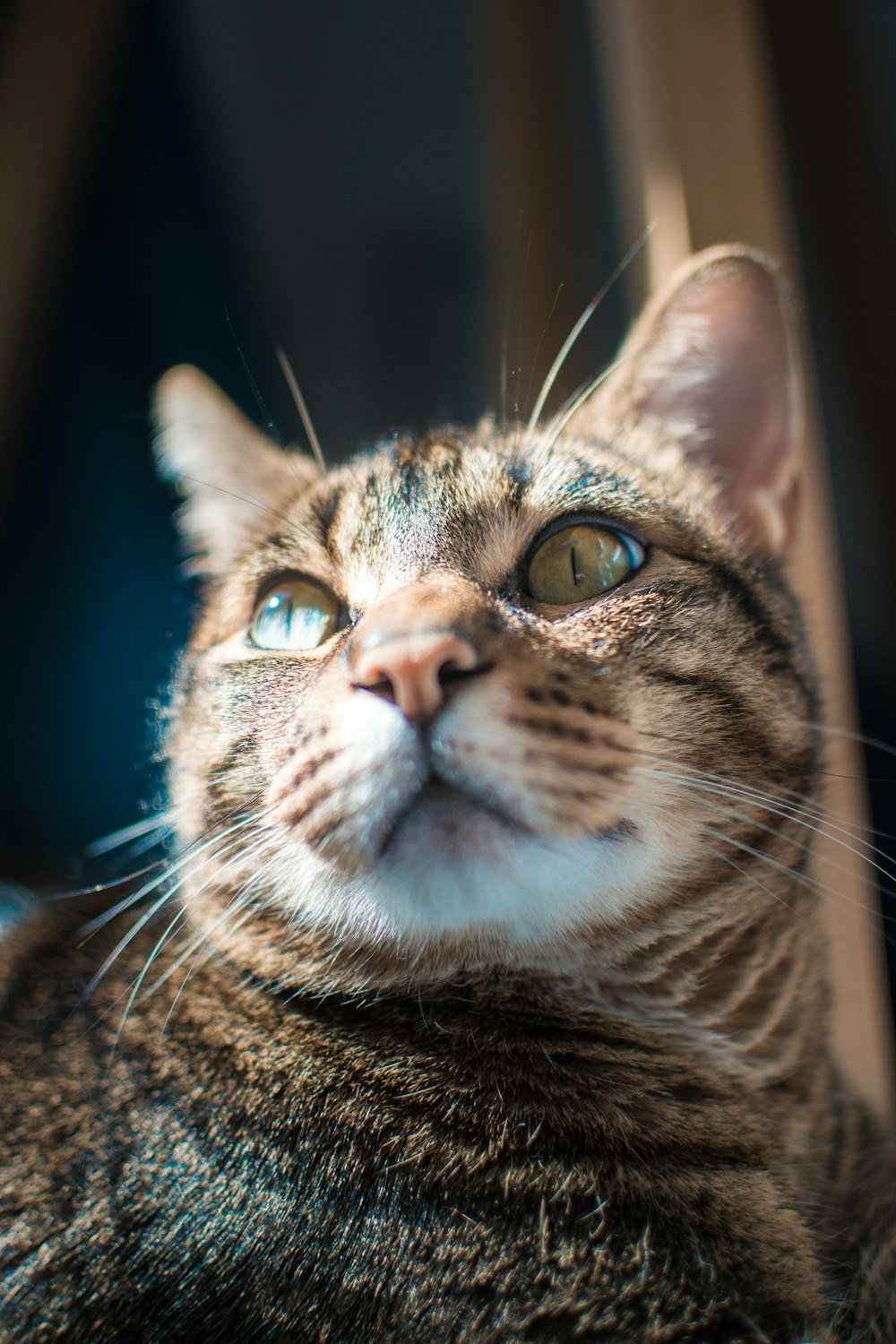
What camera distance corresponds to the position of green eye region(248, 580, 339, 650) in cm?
69

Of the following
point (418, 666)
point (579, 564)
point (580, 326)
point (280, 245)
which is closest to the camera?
point (418, 666)

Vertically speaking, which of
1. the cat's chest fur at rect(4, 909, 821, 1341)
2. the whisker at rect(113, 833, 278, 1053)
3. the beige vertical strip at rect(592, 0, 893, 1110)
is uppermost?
the beige vertical strip at rect(592, 0, 893, 1110)

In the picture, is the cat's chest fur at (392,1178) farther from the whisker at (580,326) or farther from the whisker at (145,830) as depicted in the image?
the whisker at (580,326)

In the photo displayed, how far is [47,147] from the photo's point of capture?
944 mm

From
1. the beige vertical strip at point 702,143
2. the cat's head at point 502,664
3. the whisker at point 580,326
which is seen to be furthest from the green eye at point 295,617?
the beige vertical strip at point 702,143

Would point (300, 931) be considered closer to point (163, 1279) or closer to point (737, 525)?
point (163, 1279)

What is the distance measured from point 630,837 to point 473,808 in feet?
0.38

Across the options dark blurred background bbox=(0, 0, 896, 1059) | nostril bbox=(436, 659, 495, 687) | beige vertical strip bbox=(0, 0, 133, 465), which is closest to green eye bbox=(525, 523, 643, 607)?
nostril bbox=(436, 659, 495, 687)

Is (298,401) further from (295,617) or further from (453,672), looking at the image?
(453,672)

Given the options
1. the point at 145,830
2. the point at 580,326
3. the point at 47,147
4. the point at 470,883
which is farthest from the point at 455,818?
the point at 47,147

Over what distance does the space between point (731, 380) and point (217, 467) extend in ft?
1.65

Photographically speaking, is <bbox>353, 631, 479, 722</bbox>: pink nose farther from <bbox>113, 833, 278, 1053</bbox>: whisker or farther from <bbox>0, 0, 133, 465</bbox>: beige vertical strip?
<bbox>0, 0, 133, 465</bbox>: beige vertical strip

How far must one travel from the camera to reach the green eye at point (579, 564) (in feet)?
2.10

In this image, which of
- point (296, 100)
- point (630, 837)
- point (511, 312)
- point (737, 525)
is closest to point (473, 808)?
point (630, 837)
